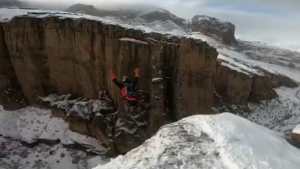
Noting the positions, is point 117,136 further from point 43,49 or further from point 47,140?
Result: point 43,49

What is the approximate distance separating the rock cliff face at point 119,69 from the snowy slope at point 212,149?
13.9m

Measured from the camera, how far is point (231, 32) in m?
38.9

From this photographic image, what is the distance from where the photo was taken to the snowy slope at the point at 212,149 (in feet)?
19.1

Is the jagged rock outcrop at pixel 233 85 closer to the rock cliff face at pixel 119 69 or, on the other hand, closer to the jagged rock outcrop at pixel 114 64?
the rock cliff face at pixel 119 69

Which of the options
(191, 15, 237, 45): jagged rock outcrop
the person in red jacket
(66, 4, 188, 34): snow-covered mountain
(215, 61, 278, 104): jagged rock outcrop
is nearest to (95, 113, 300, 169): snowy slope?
the person in red jacket

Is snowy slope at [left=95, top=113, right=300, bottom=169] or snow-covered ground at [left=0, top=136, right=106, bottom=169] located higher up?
snowy slope at [left=95, top=113, right=300, bottom=169]

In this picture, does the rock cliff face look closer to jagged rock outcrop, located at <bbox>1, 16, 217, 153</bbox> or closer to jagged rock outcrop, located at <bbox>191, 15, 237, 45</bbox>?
jagged rock outcrop, located at <bbox>1, 16, 217, 153</bbox>

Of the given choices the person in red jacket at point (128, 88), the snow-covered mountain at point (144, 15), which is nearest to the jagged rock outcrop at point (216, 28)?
the snow-covered mountain at point (144, 15)

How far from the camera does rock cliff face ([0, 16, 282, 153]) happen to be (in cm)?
2108

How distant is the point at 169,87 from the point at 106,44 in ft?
18.3

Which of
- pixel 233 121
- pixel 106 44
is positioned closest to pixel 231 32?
pixel 106 44

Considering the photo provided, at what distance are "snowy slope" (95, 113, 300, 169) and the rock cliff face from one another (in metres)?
13.9

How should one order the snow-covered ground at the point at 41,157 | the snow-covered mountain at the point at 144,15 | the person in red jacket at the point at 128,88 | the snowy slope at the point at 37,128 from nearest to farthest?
the person in red jacket at the point at 128,88, the snow-covered ground at the point at 41,157, the snowy slope at the point at 37,128, the snow-covered mountain at the point at 144,15

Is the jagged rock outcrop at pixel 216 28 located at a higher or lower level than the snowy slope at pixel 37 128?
higher
